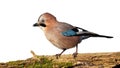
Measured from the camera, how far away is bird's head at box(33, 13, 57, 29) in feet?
22.2

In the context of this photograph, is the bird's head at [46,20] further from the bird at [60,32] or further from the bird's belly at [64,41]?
the bird's belly at [64,41]

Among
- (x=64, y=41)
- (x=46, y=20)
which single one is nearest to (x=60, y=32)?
(x=64, y=41)

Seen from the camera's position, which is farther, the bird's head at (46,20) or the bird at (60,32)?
the bird at (60,32)

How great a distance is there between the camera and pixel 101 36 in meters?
6.99

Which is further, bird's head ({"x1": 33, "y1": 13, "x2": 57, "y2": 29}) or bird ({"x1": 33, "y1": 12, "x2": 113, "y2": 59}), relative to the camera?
bird ({"x1": 33, "y1": 12, "x2": 113, "y2": 59})

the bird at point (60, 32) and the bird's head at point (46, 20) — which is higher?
the bird's head at point (46, 20)

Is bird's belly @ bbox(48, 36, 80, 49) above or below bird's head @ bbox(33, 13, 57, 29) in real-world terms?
below

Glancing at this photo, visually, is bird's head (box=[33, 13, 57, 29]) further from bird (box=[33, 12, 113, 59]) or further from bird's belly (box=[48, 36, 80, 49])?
bird's belly (box=[48, 36, 80, 49])

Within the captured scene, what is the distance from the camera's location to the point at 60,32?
6973 millimetres

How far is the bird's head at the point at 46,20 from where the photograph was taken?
678cm

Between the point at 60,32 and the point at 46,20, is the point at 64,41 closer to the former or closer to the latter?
the point at 60,32

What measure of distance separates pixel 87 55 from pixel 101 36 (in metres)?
0.44

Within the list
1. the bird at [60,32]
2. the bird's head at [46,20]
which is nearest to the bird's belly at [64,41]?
the bird at [60,32]

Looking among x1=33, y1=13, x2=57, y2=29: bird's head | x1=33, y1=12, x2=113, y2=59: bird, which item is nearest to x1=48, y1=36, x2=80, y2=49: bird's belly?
x1=33, y1=12, x2=113, y2=59: bird
